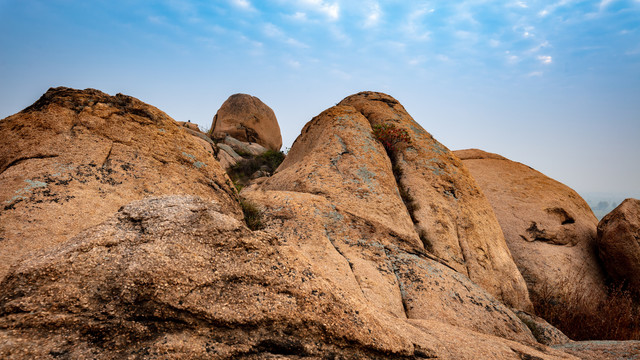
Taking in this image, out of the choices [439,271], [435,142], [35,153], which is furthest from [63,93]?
[435,142]

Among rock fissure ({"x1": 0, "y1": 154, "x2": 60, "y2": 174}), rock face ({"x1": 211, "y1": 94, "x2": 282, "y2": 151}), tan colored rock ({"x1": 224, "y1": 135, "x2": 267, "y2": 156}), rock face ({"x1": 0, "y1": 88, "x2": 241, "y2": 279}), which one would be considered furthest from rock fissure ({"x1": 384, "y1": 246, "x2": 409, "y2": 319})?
rock face ({"x1": 211, "y1": 94, "x2": 282, "y2": 151})

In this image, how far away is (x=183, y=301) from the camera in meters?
2.09

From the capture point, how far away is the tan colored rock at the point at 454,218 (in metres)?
6.25

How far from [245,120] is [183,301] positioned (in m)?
24.7

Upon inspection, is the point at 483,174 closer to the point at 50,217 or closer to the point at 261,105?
the point at 50,217

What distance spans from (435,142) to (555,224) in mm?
4317

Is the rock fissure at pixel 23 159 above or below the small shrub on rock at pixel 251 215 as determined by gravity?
above

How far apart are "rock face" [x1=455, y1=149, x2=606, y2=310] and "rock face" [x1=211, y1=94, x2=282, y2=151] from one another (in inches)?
680

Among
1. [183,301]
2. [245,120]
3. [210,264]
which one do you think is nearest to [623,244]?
[210,264]

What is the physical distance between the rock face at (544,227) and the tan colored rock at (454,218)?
1.82 m

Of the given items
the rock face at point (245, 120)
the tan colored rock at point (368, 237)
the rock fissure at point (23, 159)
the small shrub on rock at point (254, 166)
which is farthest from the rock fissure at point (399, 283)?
the rock face at point (245, 120)

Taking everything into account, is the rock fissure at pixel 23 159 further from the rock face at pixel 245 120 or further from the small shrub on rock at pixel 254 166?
the rock face at pixel 245 120

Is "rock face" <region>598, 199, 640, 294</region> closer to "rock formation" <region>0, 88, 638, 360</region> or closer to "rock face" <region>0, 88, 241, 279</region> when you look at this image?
"rock formation" <region>0, 88, 638, 360</region>

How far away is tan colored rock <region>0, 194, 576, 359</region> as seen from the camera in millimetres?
1877
